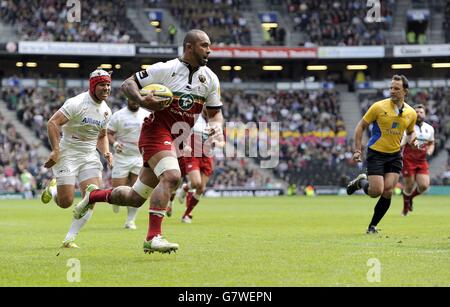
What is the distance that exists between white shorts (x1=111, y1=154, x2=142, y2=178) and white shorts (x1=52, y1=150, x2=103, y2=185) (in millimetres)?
5094

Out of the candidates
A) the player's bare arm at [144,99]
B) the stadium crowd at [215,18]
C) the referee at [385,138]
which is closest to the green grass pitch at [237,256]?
the referee at [385,138]

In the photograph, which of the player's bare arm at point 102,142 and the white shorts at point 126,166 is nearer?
the player's bare arm at point 102,142

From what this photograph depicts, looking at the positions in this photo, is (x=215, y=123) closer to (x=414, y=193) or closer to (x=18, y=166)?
(x=414, y=193)

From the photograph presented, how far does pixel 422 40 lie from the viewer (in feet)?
194

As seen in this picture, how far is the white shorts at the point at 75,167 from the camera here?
1383 centimetres

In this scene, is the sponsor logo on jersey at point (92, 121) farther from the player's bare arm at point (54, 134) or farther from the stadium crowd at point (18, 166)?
the stadium crowd at point (18, 166)

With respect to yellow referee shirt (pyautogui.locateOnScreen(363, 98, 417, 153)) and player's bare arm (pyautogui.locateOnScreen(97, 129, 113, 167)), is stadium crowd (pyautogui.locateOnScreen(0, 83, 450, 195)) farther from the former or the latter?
player's bare arm (pyautogui.locateOnScreen(97, 129, 113, 167))

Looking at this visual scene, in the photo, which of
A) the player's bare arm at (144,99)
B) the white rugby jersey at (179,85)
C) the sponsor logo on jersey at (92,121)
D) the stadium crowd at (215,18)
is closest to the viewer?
the player's bare arm at (144,99)

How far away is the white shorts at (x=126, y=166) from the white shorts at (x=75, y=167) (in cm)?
509

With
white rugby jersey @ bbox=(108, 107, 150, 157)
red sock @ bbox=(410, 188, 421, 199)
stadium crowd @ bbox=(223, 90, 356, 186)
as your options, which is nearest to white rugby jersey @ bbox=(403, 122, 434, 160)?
red sock @ bbox=(410, 188, 421, 199)

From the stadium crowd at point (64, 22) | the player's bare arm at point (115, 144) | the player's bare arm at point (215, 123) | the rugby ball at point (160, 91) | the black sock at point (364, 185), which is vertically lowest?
the black sock at point (364, 185)

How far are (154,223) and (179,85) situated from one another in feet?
5.95

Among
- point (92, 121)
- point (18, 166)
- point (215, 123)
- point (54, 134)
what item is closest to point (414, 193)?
point (92, 121)

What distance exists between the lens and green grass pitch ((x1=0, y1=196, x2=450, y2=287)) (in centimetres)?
877
